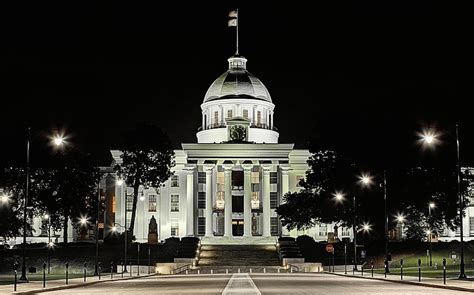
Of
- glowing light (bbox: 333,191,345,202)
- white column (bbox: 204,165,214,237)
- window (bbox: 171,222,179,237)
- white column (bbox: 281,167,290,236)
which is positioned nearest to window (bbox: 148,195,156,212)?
window (bbox: 171,222,179,237)

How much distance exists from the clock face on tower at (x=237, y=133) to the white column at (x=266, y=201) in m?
8.48

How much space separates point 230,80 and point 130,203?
27041 mm

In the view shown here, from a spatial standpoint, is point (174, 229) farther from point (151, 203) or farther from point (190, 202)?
point (190, 202)

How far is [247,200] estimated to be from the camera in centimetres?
11450

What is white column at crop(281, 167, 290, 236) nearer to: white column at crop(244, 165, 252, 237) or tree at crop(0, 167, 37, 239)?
white column at crop(244, 165, 252, 237)

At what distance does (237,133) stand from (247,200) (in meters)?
12.7

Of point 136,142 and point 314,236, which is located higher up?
point 136,142

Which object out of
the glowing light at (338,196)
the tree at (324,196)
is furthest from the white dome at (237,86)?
the glowing light at (338,196)

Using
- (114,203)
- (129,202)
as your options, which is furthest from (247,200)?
(114,203)

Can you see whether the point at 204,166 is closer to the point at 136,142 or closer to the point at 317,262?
the point at 136,142

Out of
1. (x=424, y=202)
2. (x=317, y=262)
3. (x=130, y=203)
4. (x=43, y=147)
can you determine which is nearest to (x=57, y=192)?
(x=43, y=147)

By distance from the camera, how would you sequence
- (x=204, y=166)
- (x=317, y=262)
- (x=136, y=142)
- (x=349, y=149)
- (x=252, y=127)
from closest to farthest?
(x=317, y=262) → (x=349, y=149) → (x=136, y=142) → (x=204, y=166) → (x=252, y=127)

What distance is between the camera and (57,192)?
100m

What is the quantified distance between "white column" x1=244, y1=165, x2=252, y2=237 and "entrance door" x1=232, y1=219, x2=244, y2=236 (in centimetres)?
348
